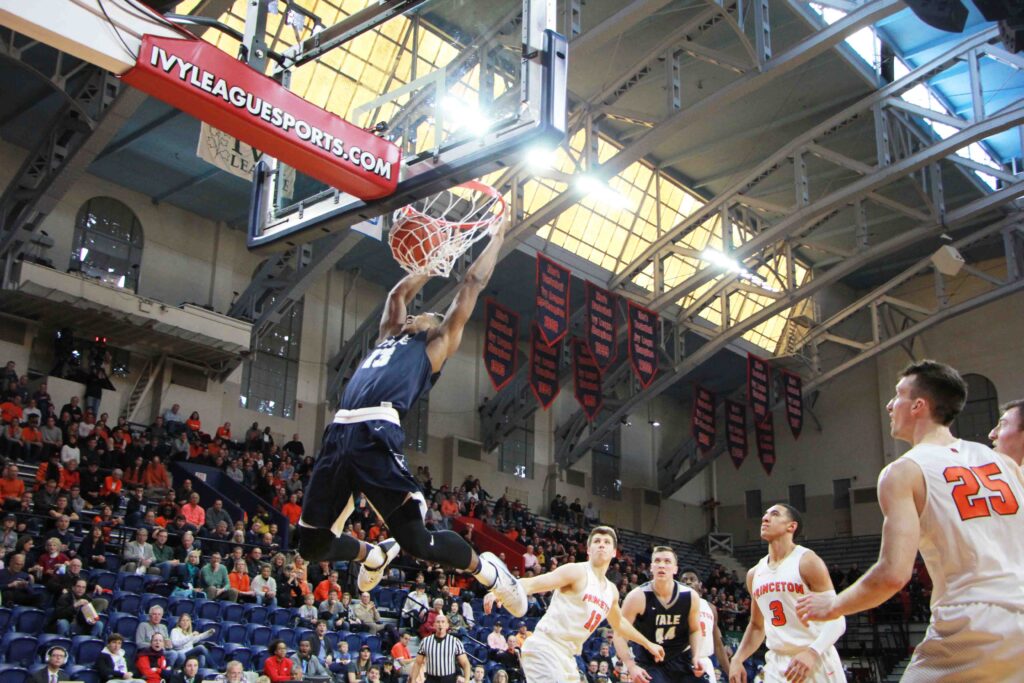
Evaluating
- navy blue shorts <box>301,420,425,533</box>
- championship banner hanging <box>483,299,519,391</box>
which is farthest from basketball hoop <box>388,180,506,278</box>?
championship banner hanging <box>483,299,519,391</box>

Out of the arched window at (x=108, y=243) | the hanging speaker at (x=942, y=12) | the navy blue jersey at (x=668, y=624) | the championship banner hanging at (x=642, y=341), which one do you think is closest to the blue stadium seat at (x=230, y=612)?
the navy blue jersey at (x=668, y=624)

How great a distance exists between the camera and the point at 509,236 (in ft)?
74.6

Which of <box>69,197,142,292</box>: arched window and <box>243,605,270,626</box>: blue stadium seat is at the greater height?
<box>69,197,142,292</box>: arched window

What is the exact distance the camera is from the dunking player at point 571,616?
777cm

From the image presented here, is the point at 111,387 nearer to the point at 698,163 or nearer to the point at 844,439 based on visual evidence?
the point at 698,163

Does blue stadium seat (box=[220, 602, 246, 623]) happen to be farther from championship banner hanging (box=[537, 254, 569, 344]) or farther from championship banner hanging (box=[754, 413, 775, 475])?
championship banner hanging (box=[754, 413, 775, 475])

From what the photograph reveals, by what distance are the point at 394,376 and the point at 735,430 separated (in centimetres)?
2790

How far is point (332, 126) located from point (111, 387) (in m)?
15.6

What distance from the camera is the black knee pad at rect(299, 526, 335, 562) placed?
5.91 meters

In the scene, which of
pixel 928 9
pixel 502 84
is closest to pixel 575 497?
pixel 502 84

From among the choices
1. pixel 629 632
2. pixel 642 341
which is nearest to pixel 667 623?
pixel 629 632

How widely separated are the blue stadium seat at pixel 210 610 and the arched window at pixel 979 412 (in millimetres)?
25420

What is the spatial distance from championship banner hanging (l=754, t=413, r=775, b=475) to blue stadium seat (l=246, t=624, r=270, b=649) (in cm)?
2198

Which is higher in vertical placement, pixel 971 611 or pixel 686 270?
pixel 686 270
